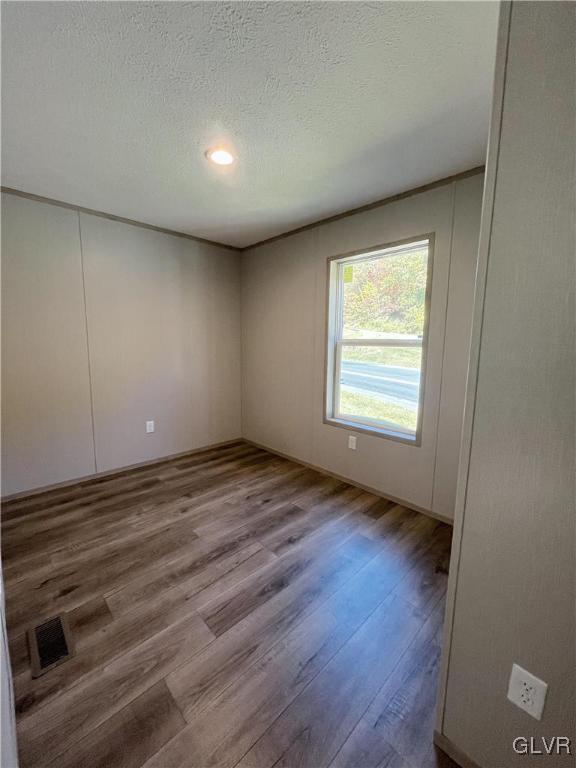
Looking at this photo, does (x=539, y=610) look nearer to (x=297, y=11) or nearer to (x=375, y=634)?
(x=375, y=634)

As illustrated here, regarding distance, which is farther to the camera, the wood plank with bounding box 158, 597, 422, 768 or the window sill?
the window sill

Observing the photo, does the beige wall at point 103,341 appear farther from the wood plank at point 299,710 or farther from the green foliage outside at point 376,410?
the wood plank at point 299,710

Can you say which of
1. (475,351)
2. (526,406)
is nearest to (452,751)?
(526,406)

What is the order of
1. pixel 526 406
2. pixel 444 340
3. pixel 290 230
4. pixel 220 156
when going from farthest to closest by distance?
1. pixel 290 230
2. pixel 444 340
3. pixel 220 156
4. pixel 526 406

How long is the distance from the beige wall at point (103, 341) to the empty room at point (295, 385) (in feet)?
0.08

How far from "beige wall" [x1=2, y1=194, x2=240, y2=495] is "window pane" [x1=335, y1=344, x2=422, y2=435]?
1.68m

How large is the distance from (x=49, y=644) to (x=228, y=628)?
79 centimetres

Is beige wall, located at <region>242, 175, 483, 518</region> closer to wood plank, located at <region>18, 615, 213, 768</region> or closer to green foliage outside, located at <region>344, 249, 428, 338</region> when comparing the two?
green foliage outside, located at <region>344, 249, 428, 338</region>

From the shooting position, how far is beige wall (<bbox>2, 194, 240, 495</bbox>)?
250 cm

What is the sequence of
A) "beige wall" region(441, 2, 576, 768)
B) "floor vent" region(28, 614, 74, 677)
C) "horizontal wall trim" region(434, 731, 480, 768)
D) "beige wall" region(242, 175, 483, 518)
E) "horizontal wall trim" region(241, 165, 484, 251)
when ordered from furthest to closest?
"beige wall" region(242, 175, 483, 518), "horizontal wall trim" region(241, 165, 484, 251), "floor vent" region(28, 614, 74, 677), "horizontal wall trim" region(434, 731, 480, 768), "beige wall" region(441, 2, 576, 768)

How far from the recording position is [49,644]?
4.48 ft

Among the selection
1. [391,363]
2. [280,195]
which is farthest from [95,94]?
A: [391,363]

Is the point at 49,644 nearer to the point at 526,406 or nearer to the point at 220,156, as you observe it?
the point at 526,406

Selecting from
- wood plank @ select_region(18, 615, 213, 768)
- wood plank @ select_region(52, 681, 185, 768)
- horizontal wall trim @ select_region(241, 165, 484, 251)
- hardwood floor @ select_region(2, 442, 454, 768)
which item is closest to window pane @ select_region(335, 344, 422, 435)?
A: hardwood floor @ select_region(2, 442, 454, 768)
